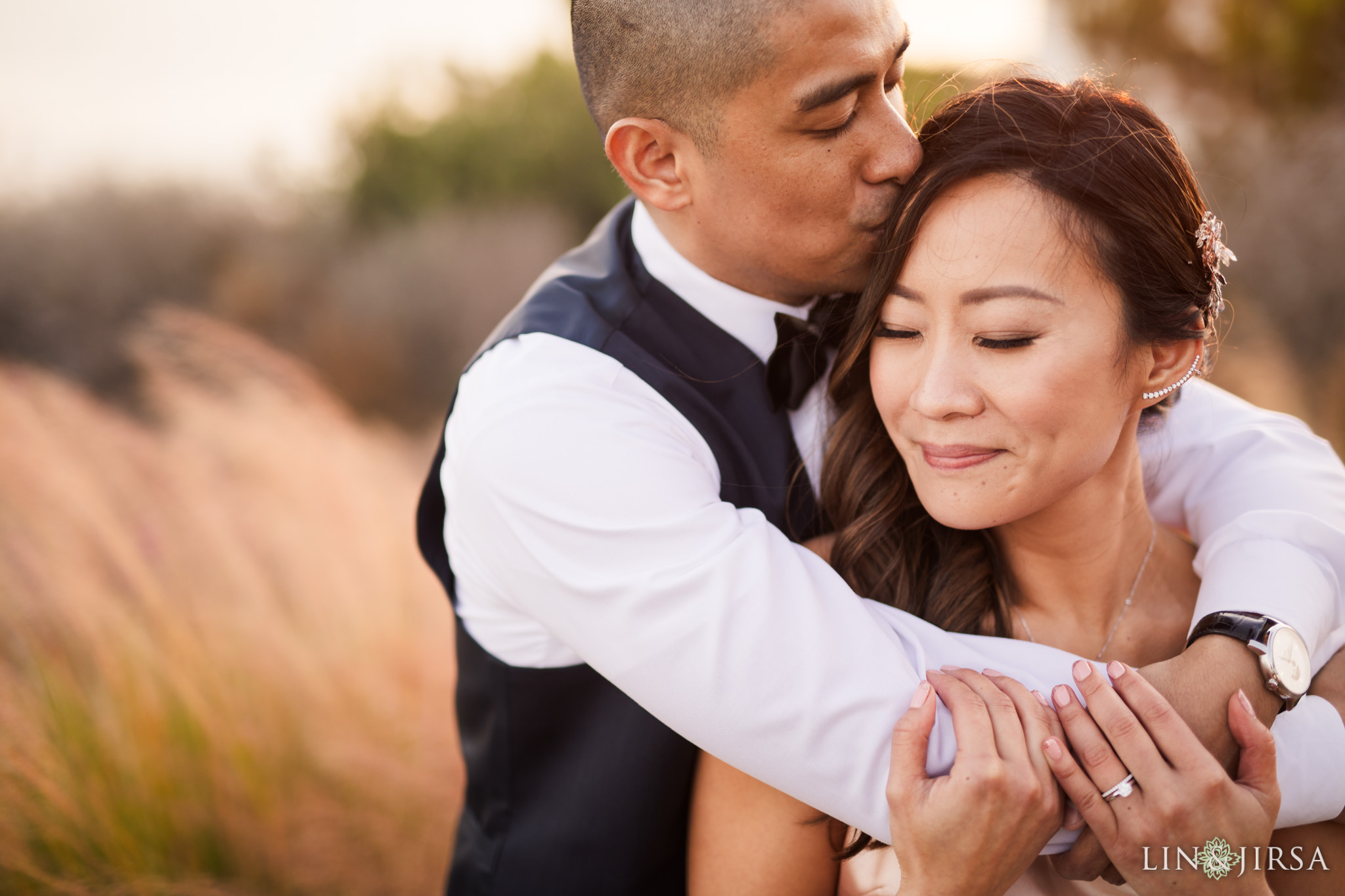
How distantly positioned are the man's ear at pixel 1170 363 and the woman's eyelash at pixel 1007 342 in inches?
13.0

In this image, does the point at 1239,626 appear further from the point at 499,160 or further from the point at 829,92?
the point at 499,160

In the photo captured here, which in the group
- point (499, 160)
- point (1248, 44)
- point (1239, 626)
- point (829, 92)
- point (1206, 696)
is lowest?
point (1206, 696)

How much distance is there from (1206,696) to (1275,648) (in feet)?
0.58

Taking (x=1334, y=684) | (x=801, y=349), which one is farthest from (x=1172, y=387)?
(x=801, y=349)

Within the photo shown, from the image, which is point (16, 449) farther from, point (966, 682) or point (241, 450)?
point (966, 682)

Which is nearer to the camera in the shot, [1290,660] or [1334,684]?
[1290,660]

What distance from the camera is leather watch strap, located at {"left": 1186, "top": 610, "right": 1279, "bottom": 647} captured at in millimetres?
1618

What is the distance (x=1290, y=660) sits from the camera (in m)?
1.61

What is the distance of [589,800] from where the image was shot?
6.18 ft

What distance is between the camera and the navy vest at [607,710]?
6.07 feet

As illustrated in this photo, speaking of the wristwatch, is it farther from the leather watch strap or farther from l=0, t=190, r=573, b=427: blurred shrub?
l=0, t=190, r=573, b=427: blurred shrub

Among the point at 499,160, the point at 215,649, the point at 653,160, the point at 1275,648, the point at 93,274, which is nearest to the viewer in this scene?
the point at 1275,648

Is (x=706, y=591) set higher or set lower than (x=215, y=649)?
higher

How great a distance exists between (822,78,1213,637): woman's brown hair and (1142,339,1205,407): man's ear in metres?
0.03
